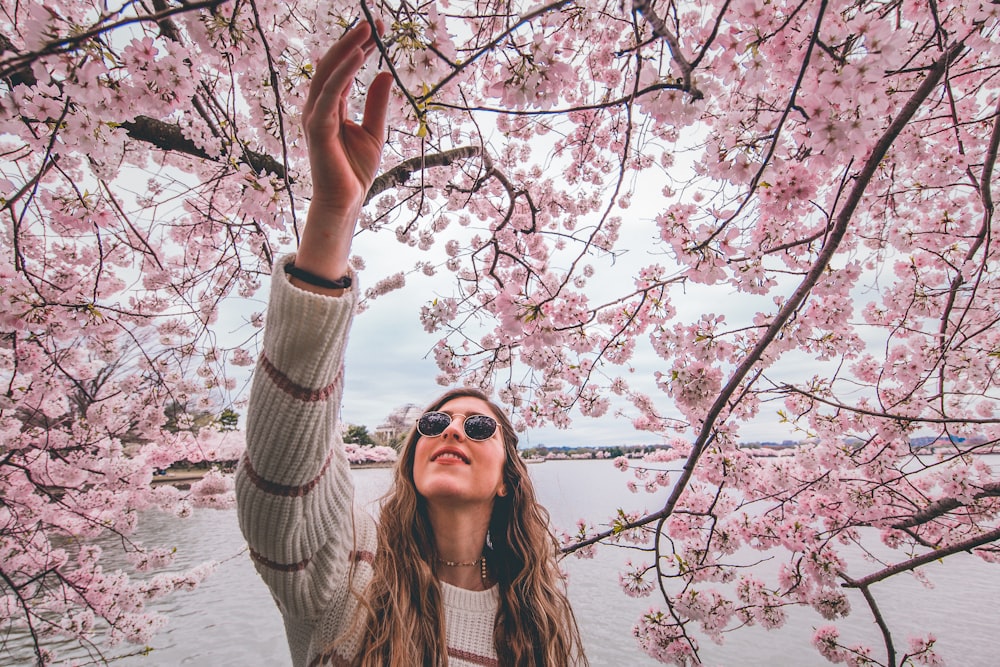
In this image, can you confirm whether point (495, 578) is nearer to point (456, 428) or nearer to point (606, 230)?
point (456, 428)

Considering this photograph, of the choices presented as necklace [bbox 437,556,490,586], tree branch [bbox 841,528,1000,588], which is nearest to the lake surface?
tree branch [bbox 841,528,1000,588]

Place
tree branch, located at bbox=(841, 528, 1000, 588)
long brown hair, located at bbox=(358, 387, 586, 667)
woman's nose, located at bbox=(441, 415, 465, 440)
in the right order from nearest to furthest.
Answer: long brown hair, located at bbox=(358, 387, 586, 667) < woman's nose, located at bbox=(441, 415, 465, 440) < tree branch, located at bbox=(841, 528, 1000, 588)

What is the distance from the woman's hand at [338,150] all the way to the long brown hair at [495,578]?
107 centimetres

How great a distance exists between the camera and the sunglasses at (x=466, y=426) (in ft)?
6.12

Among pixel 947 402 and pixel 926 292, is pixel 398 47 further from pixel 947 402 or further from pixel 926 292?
pixel 947 402

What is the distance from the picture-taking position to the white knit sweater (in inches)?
35.1

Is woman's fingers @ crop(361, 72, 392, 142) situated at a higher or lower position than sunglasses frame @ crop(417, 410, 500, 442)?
higher

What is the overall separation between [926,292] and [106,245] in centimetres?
702

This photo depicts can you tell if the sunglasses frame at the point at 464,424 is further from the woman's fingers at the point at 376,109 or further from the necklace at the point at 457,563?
the woman's fingers at the point at 376,109

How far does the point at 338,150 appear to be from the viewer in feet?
2.89

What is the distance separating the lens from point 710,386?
2.66 meters

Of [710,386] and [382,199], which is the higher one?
[382,199]

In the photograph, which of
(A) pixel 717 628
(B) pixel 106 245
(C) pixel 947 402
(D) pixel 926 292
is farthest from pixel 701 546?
(B) pixel 106 245

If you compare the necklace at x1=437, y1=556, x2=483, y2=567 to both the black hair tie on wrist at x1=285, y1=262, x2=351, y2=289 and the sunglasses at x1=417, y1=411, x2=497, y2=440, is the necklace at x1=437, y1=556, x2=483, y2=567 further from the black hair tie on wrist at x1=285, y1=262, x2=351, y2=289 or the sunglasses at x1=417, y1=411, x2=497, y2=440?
the black hair tie on wrist at x1=285, y1=262, x2=351, y2=289
